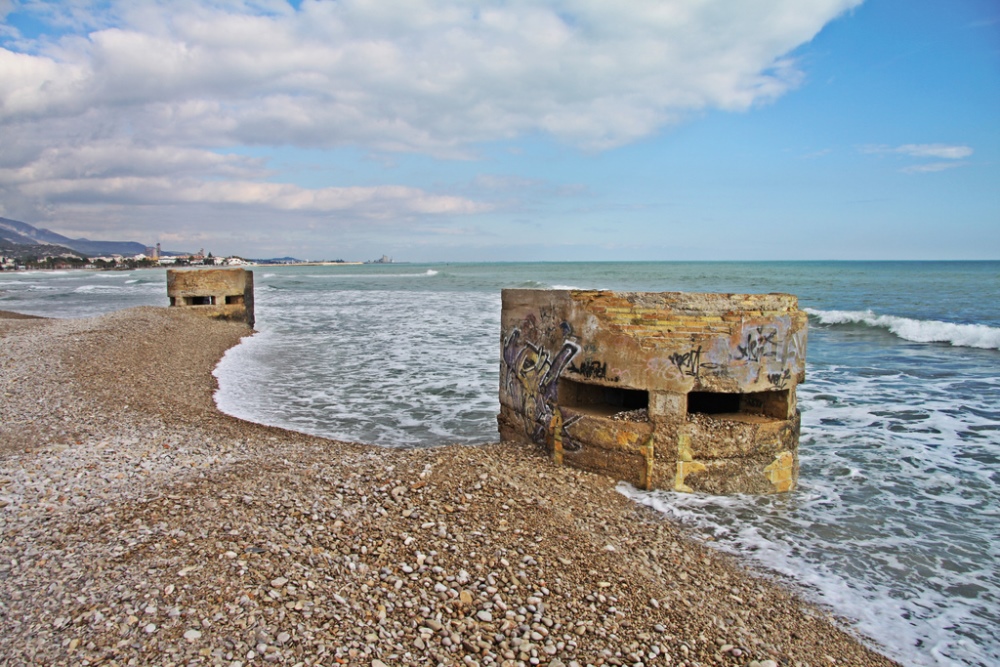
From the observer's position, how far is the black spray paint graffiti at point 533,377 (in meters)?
5.82

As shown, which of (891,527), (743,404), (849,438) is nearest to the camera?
(891,527)

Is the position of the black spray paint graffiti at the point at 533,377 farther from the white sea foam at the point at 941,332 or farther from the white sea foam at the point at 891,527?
the white sea foam at the point at 941,332

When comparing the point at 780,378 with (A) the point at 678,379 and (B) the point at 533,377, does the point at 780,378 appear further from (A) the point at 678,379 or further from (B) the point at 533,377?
(B) the point at 533,377

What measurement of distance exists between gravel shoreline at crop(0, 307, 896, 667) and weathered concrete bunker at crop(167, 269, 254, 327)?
12350 mm

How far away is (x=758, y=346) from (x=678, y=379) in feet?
2.46

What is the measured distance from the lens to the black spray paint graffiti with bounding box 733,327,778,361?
5285mm

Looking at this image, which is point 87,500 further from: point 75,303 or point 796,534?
point 75,303

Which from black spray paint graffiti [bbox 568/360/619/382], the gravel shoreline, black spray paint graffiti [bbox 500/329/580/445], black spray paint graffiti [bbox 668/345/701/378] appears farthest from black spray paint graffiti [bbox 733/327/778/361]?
the gravel shoreline

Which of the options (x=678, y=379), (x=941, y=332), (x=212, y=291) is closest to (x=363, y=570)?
(x=678, y=379)

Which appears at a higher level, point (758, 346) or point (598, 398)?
point (758, 346)

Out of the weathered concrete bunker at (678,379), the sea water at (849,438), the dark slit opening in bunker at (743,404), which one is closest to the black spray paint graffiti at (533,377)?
the weathered concrete bunker at (678,379)

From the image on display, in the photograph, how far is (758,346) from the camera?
5320 mm

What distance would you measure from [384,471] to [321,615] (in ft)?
6.05

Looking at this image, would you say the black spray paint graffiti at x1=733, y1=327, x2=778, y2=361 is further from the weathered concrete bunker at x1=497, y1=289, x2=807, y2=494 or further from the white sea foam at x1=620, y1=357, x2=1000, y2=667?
the white sea foam at x1=620, y1=357, x2=1000, y2=667
